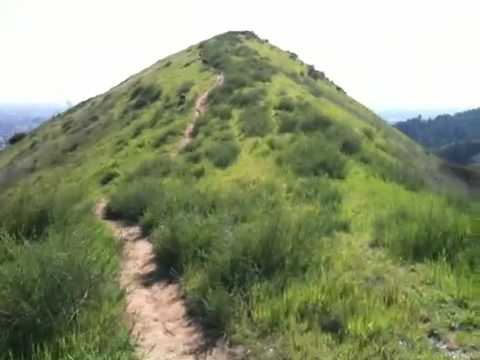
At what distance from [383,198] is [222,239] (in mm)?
4809

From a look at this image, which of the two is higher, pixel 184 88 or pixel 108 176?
pixel 184 88

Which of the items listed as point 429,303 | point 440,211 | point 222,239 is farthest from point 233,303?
point 440,211

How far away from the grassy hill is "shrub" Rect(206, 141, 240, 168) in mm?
54

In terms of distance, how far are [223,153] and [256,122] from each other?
169 inches

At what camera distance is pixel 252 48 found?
48062 mm

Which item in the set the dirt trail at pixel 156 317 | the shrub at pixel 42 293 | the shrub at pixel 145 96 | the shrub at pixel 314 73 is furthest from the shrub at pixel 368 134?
the shrub at pixel 314 73

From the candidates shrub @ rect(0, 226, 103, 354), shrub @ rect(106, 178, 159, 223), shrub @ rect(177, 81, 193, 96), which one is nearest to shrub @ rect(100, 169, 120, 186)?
shrub @ rect(106, 178, 159, 223)

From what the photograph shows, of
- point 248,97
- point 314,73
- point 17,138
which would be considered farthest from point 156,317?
point 17,138

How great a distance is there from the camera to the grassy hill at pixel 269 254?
6.39m

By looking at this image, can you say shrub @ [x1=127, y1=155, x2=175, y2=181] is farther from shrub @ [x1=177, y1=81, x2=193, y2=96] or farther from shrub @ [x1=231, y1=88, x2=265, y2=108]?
shrub @ [x1=177, y1=81, x2=193, y2=96]

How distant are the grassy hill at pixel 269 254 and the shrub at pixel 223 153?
54mm

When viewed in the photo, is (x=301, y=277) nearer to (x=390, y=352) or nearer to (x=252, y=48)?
(x=390, y=352)

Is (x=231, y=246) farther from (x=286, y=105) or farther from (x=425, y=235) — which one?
(x=286, y=105)

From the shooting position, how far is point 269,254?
8.25 metres
